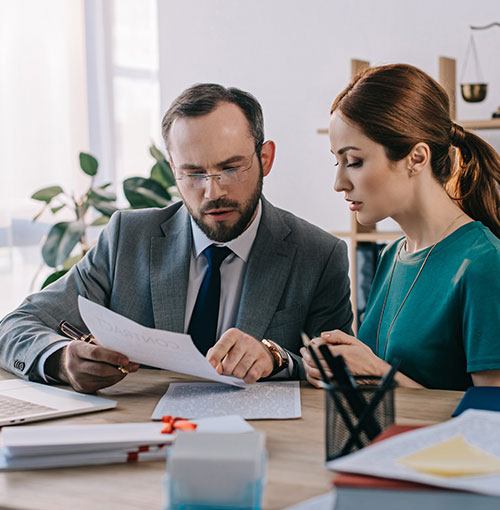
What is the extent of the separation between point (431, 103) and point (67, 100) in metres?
2.81

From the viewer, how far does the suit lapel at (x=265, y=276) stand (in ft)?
5.37

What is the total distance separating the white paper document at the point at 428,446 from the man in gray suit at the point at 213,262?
765 millimetres

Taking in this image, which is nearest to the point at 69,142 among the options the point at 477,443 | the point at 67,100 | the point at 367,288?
the point at 67,100

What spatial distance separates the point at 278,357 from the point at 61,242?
200cm

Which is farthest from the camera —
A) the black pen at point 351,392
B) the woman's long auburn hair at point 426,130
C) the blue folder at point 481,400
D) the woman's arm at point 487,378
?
the woman's long auburn hair at point 426,130

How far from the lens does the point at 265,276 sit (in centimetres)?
169

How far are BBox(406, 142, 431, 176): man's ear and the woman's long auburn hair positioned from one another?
0.01 meters

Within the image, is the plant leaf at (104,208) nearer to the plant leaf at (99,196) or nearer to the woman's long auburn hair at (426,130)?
the plant leaf at (99,196)

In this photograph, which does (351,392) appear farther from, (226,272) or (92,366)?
(226,272)

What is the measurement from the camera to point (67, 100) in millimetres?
3857

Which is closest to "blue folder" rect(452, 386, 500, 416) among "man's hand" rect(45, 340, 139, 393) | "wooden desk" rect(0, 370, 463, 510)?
"wooden desk" rect(0, 370, 463, 510)

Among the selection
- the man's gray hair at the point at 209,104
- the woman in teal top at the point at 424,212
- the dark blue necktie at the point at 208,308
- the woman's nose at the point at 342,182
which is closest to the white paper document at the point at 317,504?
the woman in teal top at the point at 424,212

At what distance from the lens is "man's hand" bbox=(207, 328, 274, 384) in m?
1.33

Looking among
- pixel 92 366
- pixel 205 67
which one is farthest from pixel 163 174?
pixel 92 366
